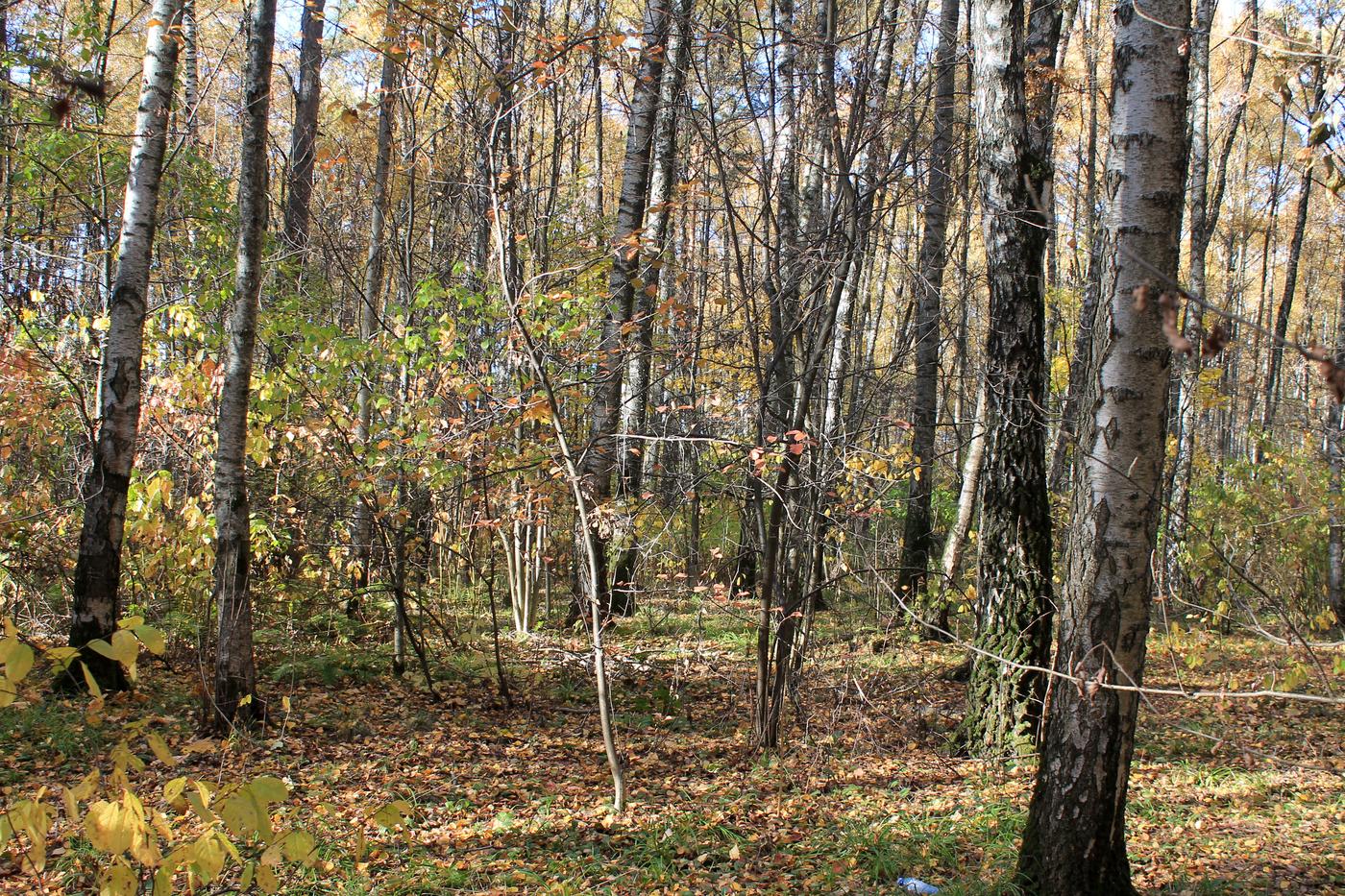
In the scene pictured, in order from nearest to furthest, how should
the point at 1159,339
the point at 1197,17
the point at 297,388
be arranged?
1. the point at 1159,339
2. the point at 297,388
3. the point at 1197,17

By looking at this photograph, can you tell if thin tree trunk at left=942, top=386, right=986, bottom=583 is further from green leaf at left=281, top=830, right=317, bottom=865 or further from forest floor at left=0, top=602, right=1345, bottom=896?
green leaf at left=281, top=830, right=317, bottom=865

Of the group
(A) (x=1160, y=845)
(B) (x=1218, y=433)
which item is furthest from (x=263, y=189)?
(B) (x=1218, y=433)

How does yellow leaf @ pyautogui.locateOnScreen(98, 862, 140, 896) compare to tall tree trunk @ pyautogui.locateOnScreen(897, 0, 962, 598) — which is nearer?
yellow leaf @ pyautogui.locateOnScreen(98, 862, 140, 896)

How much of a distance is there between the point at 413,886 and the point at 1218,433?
28086 millimetres

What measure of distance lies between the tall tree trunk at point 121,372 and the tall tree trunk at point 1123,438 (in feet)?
16.9

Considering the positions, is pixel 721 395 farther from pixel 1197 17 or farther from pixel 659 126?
pixel 1197 17

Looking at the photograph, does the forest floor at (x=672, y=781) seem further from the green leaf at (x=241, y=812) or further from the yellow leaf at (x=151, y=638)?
the yellow leaf at (x=151, y=638)

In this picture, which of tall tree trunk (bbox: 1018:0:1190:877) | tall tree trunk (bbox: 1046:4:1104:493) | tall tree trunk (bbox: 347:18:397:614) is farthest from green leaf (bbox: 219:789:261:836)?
tall tree trunk (bbox: 347:18:397:614)

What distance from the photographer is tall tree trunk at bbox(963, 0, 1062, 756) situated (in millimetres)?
4973

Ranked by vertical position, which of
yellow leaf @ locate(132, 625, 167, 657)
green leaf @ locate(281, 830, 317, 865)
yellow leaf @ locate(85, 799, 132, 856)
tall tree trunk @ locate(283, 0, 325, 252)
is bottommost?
green leaf @ locate(281, 830, 317, 865)

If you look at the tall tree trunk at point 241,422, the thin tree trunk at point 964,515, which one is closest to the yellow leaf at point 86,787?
the tall tree trunk at point 241,422

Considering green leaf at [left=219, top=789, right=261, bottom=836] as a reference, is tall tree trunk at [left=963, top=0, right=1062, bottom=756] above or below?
above

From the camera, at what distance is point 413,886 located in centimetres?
349

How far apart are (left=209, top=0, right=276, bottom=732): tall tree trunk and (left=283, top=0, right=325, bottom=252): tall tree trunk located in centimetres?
439
